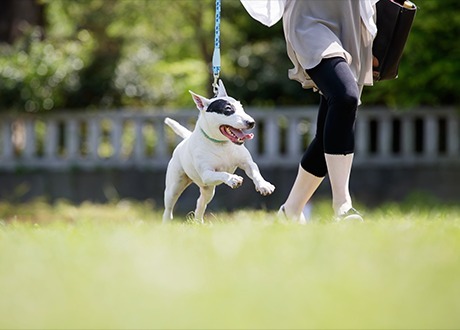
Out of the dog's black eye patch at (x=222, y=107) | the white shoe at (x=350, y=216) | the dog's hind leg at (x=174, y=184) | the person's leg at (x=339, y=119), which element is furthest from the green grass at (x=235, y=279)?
the dog's hind leg at (x=174, y=184)

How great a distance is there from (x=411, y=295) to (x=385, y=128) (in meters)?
10.7

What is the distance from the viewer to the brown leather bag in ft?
16.5

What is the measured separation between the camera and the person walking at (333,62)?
4.69 m

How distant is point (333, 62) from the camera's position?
4711 mm

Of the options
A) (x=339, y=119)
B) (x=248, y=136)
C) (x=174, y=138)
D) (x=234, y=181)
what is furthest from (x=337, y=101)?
(x=174, y=138)

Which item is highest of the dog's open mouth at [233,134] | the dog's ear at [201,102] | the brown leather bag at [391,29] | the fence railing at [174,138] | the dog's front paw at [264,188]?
the brown leather bag at [391,29]

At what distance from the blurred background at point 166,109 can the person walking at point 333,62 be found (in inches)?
290

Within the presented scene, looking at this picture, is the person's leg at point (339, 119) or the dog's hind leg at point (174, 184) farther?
the dog's hind leg at point (174, 184)

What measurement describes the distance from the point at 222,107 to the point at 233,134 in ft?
0.50

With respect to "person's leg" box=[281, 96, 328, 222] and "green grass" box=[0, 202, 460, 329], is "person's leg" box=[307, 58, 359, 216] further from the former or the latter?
"green grass" box=[0, 202, 460, 329]

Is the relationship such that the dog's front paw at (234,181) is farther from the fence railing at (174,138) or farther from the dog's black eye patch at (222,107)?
the fence railing at (174,138)

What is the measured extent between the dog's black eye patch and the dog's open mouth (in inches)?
2.9

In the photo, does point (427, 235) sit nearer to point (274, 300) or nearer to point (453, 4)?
point (274, 300)

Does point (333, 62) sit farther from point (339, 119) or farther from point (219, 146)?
point (219, 146)
